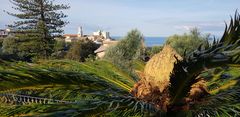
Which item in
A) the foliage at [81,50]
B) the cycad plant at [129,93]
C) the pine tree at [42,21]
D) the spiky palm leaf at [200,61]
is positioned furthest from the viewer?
the foliage at [81,50]

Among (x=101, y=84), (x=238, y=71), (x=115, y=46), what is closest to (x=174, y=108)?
(x=101, y=84)

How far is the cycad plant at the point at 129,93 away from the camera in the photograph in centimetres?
295

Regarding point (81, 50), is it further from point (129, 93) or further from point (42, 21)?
point (129, 93)

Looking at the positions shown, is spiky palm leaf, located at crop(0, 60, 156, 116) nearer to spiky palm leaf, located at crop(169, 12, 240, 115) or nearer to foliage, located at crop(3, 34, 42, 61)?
spiky palm leaf, located at crop(169, 12, 240, 115)

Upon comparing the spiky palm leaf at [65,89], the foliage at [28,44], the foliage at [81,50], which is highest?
the spiky palm leaf at [65,89]

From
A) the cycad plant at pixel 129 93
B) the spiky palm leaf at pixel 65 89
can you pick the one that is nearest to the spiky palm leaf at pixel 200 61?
the cycad plant at pixel 129 93

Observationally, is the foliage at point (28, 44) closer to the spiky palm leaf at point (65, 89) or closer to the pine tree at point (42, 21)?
the pine tree at point (42, 21)

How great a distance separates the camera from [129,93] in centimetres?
367

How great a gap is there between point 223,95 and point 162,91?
1.55 feet

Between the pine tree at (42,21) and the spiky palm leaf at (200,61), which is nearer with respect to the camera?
the spiky palm leaf at (200,61)

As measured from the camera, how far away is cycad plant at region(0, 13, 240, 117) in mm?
2947

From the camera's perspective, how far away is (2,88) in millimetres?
3154

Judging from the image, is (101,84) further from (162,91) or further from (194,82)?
(194,82)

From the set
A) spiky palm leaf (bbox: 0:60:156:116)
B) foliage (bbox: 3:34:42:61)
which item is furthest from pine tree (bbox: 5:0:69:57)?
spiky palm leaf (bbox: 0:60:156:116)
